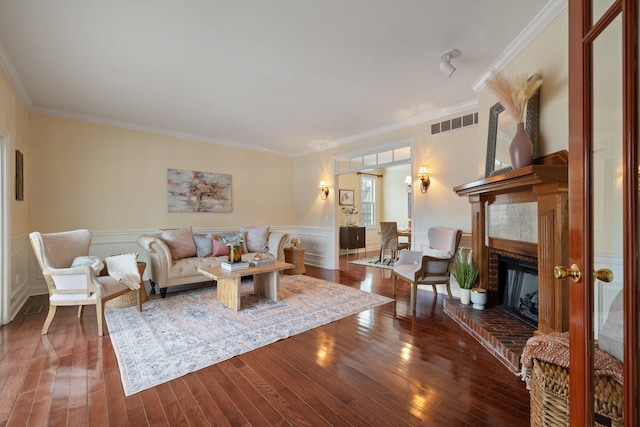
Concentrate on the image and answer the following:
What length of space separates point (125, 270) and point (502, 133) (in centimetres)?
434

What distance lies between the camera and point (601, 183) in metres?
0.92

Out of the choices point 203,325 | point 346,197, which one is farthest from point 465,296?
point 346,197

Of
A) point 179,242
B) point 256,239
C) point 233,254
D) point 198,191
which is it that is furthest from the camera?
point 198,191

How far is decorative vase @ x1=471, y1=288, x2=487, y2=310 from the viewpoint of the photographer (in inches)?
108

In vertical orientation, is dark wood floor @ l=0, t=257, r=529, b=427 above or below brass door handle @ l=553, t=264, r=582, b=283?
below

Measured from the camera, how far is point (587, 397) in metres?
0.91

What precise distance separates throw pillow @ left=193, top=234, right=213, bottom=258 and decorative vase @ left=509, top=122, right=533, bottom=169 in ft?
13.7

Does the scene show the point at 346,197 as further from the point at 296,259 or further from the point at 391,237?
the point at 296,259

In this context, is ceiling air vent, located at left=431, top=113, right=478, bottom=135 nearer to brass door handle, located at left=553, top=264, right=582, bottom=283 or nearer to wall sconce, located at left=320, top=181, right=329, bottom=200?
wall sconce, located at left=320, top=181, right=329, bottom=200

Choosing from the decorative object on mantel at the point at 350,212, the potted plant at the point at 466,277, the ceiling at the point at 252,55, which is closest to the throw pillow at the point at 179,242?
the ceiling at the point at 252,55

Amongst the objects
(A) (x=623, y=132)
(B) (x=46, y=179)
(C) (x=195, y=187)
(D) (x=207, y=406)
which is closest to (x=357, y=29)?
(A) (x=623, y=132)

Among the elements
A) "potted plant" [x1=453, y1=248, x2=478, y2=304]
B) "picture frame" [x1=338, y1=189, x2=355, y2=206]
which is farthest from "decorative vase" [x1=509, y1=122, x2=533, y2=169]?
"picture frame" [x1=338, y1=189, x2=355, y2=206]

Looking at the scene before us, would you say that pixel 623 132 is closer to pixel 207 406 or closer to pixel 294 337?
pixel 207 406

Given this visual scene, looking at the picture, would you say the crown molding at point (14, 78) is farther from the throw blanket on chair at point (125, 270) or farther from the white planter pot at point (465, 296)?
the white planter pot at point (465, 296)
